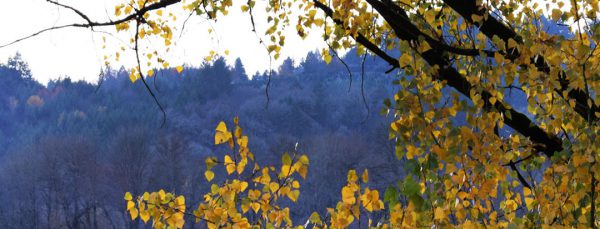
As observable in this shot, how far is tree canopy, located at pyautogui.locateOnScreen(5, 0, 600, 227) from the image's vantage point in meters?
3.12

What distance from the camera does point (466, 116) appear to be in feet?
11.0

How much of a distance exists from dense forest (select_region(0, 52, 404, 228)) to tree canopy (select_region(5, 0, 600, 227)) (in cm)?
1064

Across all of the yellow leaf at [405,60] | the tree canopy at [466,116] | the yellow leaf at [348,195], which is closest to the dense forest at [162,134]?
→ the tree canopy at [466,116]

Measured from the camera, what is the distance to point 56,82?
343 ft

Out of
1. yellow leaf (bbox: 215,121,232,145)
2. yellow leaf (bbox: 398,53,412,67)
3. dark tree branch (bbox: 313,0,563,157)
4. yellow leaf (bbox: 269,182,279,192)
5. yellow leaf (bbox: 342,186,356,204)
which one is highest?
dark tree branch (bbox: 313,0,563,157)

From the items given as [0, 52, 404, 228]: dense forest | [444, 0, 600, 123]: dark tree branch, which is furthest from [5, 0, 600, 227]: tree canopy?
[0, 52, 404, 228]: dense forest

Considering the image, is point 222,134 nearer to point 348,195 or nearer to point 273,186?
point 273,186

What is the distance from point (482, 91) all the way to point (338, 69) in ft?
407

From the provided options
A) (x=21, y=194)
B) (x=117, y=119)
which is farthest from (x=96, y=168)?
(x=117, y=119)

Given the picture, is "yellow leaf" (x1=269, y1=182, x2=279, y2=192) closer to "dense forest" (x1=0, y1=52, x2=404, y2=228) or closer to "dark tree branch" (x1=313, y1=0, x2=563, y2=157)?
"dark tree branch" (x1=313, y1=0, x2=563, y2=157)

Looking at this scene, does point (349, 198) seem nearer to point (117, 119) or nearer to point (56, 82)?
point (117, 119)

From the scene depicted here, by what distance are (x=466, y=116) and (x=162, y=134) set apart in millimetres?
52789

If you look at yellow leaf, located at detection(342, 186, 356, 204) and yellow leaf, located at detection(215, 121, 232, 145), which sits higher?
yellow leaf, located at detection(215, 121, 232, 145)

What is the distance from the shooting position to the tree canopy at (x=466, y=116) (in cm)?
312
